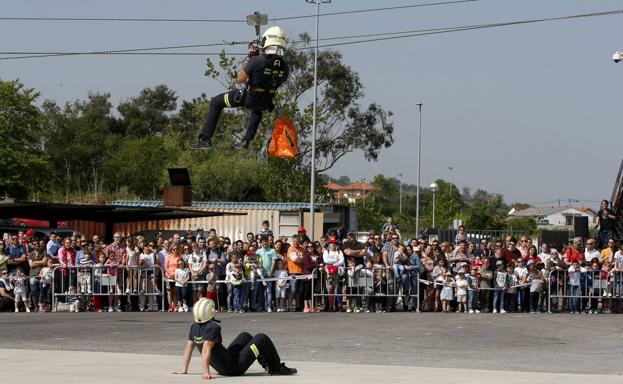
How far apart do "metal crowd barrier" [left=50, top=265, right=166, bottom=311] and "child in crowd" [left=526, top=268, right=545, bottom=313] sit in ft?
29.0

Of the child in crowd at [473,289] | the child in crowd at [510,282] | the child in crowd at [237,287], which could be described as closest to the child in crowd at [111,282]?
the child in crowd at [237,287]

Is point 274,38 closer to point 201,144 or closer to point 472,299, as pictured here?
point 201,144

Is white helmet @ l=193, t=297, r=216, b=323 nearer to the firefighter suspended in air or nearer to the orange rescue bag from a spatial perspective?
the orange rescue bag

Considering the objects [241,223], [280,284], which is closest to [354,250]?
[280,284]

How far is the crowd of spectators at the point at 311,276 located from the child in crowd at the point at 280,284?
0.02 m

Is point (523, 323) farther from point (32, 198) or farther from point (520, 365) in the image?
point (32, 198)

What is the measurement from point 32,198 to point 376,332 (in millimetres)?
62155

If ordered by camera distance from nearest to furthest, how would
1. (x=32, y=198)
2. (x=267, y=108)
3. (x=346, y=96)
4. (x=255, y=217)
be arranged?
1. (x=267, y=108)
2. (x=255, y=217)
3. (x=346, y=96)
4. (x=32, y=198)

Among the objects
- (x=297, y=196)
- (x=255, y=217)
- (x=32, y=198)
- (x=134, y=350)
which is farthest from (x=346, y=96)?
(x=134, y=350)

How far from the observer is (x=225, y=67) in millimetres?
20062

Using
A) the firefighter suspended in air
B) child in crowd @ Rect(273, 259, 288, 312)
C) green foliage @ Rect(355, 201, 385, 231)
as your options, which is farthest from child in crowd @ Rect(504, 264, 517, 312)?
green foliage @ Rect(355, 201, 385, 231)

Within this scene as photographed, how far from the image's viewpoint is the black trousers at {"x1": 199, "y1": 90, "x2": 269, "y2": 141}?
14685mm

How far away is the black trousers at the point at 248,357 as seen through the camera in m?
13.7

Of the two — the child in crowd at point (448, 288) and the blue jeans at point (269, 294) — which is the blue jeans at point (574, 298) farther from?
the blue jeans at point (269, 294)
